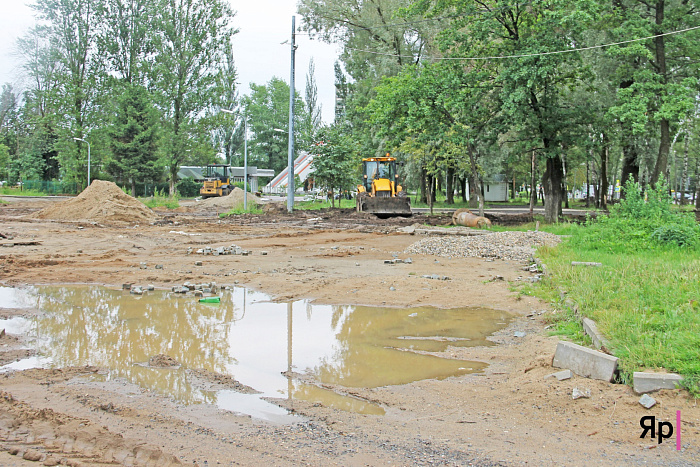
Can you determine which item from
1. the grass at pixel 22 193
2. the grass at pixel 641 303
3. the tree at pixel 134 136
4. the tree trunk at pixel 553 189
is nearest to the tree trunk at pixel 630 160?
the tree trunk at pixel 553 189

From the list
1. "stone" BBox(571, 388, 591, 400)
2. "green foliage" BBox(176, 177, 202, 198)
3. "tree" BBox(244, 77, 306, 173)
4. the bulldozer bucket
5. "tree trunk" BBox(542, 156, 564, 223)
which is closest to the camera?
"stone" BBox(571, 388, 591, 400)

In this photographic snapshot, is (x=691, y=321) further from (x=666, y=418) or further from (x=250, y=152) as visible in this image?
(x=250, y=152)

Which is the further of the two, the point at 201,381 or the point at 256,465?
the point at 201,381

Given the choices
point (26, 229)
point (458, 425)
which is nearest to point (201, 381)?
point (458, 425)

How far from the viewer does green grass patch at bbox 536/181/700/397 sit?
19.7 feet

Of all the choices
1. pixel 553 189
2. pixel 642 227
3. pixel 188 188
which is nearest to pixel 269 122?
pixel 188 188

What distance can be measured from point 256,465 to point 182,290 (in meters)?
7.78

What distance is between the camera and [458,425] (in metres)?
5.26

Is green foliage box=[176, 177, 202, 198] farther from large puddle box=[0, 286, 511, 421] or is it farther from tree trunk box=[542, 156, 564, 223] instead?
large puddle box=[0, 286, 511, 421]

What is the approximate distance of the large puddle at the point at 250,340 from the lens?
652 centimetres

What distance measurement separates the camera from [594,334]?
6.98 m

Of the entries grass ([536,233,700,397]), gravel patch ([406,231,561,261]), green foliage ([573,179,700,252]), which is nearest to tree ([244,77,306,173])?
gravel patch ([406,231,561,261])

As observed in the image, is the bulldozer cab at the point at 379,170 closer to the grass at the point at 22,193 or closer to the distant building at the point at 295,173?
the grass at the point at 22,193

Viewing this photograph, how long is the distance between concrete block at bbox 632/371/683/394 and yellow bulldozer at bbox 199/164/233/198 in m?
54.8
